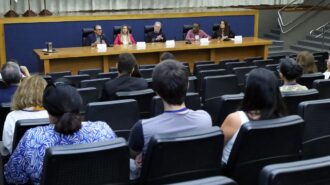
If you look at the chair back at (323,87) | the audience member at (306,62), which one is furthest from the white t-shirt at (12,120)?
the audience member at (306,62)

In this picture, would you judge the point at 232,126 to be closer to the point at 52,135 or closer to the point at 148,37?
the point at 52,135

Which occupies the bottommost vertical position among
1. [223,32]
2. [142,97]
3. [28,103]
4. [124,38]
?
[142,97]

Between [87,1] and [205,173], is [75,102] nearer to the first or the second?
[205,173]

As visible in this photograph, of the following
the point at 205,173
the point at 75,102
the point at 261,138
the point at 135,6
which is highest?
the point at 135,6

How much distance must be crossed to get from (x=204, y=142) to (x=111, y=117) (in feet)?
4.37

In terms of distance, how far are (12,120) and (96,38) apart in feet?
22.6

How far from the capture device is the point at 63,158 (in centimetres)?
193

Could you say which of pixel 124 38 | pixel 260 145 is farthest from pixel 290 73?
pixel 124 38

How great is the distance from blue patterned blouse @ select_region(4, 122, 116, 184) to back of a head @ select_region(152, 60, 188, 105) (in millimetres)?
371

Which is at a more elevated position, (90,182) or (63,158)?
(63,158)

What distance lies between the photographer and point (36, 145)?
2332 millimetres

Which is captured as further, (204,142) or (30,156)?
(30,156)

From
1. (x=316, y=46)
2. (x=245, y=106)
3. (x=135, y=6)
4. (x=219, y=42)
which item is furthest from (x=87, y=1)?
(x=245, y=106)

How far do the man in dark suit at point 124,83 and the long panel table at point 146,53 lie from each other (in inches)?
157
